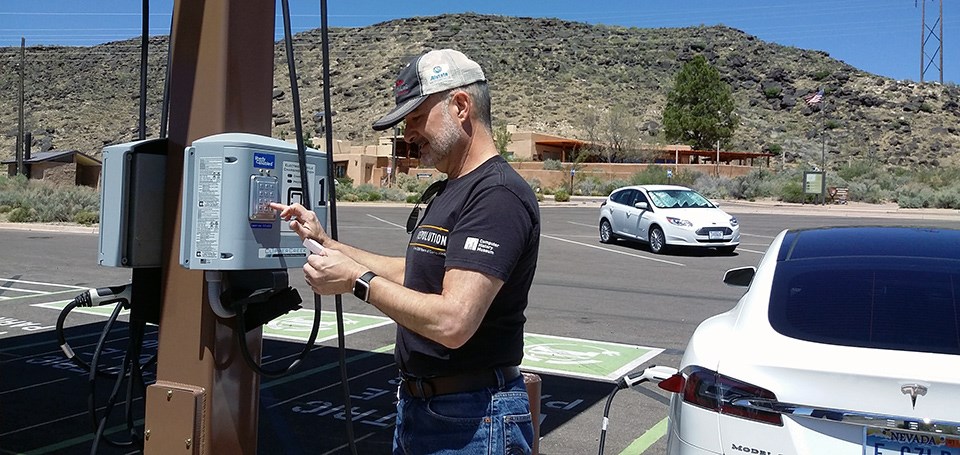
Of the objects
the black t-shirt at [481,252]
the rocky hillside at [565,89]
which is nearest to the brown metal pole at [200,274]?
the black t-shirt at [481,252]

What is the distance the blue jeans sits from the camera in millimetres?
2549

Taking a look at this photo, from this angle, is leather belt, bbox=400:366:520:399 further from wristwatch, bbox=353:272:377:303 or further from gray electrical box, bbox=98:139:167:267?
gray electrical box, bbox=98:139:167:267

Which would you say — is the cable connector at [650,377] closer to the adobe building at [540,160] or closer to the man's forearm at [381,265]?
the man's forearm at [381,265]

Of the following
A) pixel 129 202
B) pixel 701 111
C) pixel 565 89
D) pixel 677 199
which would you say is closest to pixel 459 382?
pixel 129 202

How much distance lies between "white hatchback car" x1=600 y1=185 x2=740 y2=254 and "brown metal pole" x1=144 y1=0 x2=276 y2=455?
1698 centimetres

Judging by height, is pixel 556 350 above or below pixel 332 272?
below

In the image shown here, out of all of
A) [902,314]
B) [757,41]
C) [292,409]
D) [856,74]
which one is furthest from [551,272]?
[757,41]

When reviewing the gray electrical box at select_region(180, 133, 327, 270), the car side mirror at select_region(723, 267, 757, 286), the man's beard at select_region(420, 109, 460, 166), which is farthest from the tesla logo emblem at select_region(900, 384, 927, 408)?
the car side mirror at select_region(723, 267, 757, 286)

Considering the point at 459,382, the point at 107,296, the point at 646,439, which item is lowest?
the point at 646,439

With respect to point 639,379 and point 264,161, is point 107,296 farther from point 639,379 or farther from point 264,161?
point 639,379

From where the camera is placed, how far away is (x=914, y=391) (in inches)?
125

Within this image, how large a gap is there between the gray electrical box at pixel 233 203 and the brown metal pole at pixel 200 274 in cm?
20

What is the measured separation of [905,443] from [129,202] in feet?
9.59

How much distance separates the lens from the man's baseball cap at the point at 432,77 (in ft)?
8.49
